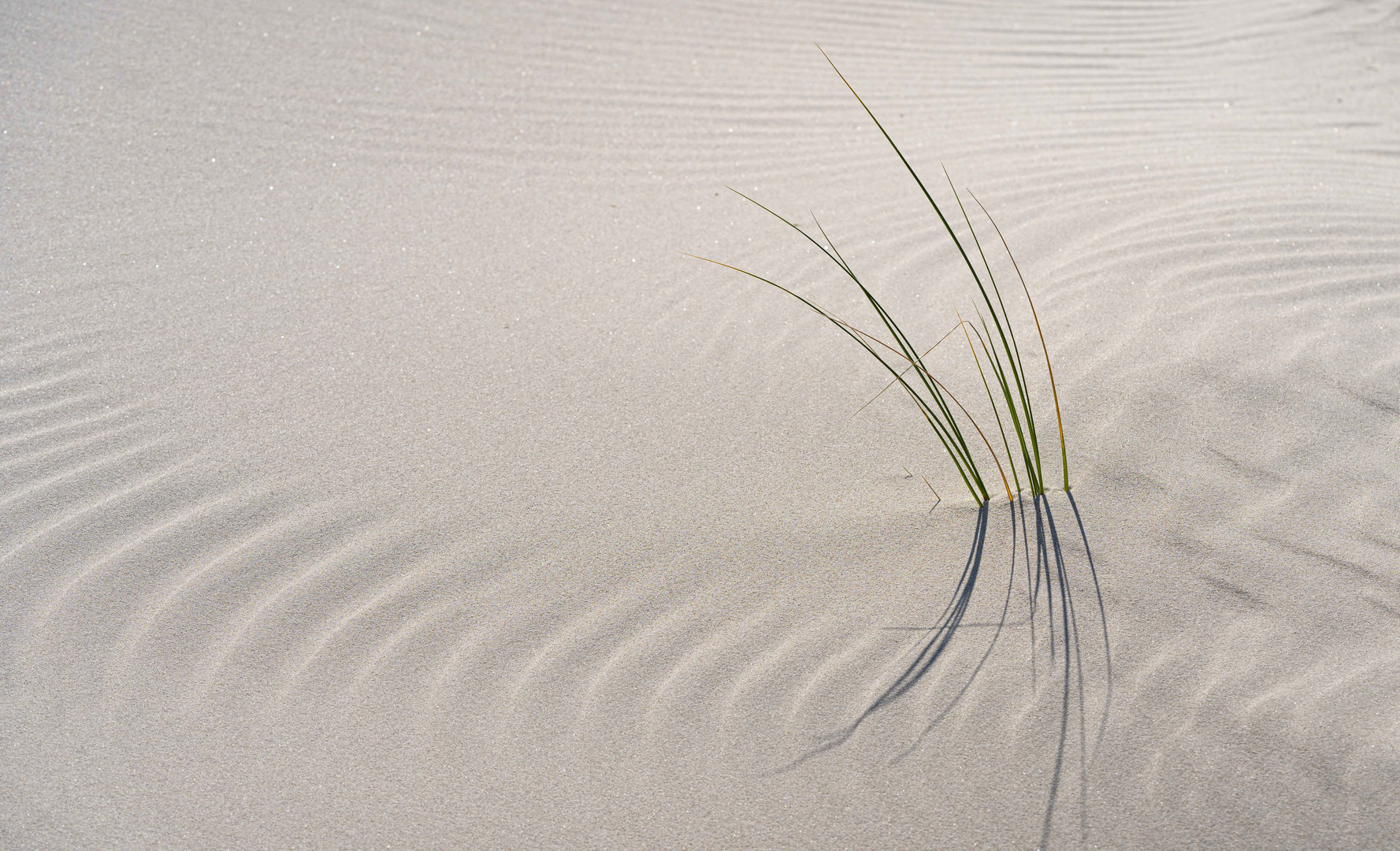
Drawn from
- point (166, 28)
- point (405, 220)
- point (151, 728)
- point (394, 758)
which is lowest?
point (394, 758)

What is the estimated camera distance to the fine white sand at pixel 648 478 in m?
1.83

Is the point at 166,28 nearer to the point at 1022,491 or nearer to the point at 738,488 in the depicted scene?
the point at 738,488

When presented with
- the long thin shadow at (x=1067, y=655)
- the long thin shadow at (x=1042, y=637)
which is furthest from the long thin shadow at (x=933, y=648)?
the long thin shadow at (x=1067, y=655)

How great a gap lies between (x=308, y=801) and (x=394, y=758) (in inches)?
6.9

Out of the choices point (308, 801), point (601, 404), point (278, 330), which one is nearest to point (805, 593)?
point (601, 404)

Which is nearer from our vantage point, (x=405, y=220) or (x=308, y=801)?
(x=308, y=801)

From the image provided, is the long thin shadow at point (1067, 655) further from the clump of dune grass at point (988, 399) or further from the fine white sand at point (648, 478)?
the clump of dune grass at point (988, 399)

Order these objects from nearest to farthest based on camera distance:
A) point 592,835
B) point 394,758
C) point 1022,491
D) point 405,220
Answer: point 592,835 < point 394,758 < point 1022,491 < point 405,220

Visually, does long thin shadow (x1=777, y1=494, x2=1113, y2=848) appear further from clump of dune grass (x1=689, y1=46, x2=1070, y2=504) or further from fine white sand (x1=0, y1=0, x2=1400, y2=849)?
clump of dune grass (x1=689, y1=46, x2=1070, y2=504)

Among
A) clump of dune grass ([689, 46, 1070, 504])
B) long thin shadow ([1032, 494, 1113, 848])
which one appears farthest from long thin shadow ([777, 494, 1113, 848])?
clump of dune grass ([689, 46, 1070, 504])

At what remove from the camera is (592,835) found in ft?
5.78

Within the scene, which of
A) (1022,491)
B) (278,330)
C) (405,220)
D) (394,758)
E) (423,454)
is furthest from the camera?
(405,220)

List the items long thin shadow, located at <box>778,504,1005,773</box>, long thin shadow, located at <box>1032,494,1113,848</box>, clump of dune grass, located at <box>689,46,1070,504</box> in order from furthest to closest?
1. clump of dune grass, located at <box>689,46,1070,504</box>
2. long thin shadow, located at <box>778,504,1005,773</box>
3. long thin shadow, located at <box>1032,494,1113,848</box>

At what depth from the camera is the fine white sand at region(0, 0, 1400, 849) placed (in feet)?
6.00
